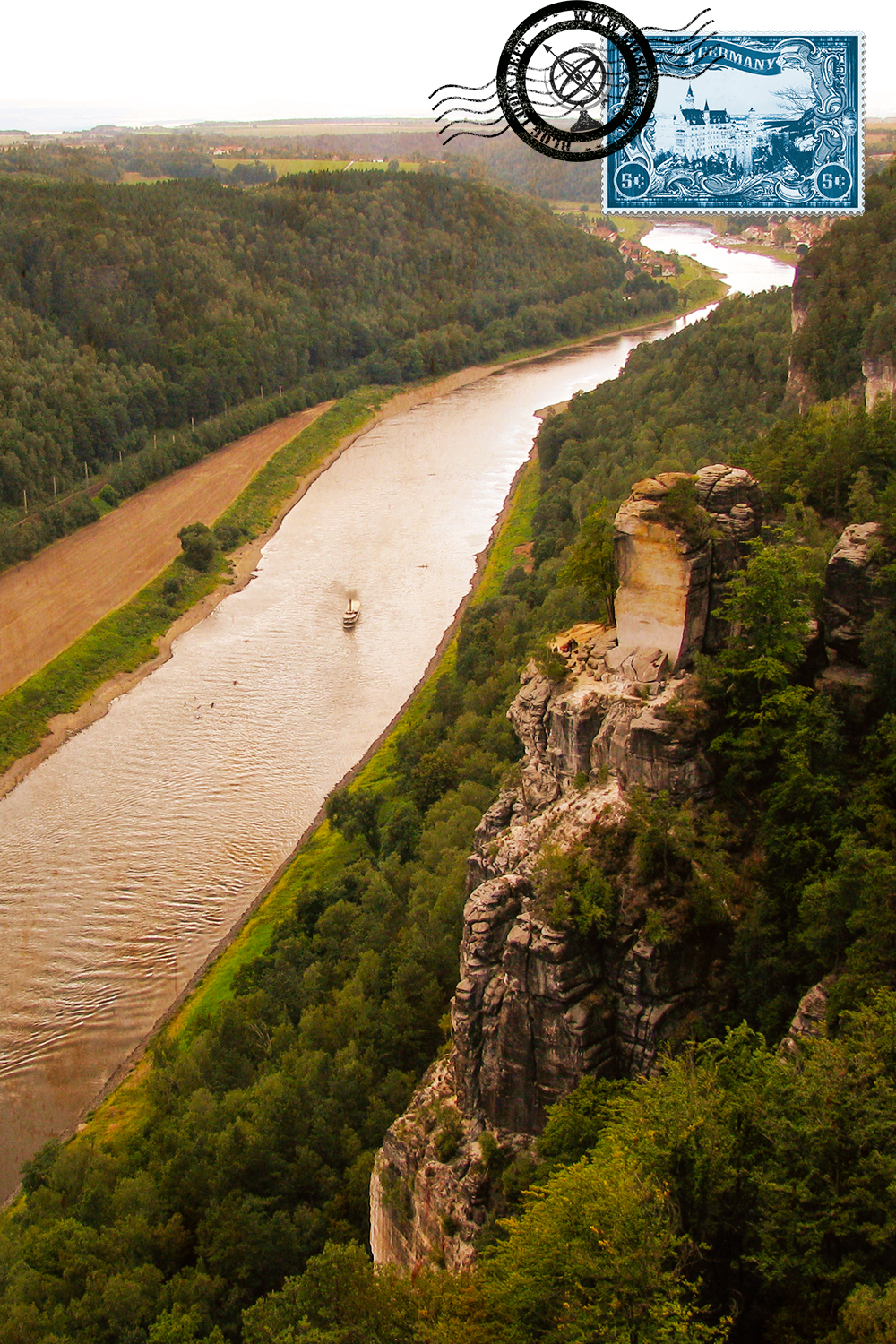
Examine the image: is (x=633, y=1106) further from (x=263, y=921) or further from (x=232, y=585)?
(x=232, y=585)

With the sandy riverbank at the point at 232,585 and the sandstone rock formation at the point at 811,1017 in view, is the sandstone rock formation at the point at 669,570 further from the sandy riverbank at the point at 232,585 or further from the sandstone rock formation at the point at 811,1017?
the sandy riverbank at the point at 232,585

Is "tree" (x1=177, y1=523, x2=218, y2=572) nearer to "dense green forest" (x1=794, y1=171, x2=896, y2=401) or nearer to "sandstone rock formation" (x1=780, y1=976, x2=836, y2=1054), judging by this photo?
"dense green forest" (x1=794, y1=171, x2=896, y2=401)

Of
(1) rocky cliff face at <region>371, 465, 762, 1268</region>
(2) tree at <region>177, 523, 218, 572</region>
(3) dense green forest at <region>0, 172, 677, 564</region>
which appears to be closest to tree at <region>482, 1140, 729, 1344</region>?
(1) rocky cliff face at <region>371, 465, 762, 1268</region>

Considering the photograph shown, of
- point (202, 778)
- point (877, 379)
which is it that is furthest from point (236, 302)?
point (877, 379)

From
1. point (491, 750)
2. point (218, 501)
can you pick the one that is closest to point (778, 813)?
point (491, 750)

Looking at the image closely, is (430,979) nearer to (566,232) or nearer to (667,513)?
(667,513)

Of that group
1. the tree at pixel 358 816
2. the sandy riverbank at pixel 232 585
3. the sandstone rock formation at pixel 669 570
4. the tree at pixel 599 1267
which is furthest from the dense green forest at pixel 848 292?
the tree at pixel 599 1267
